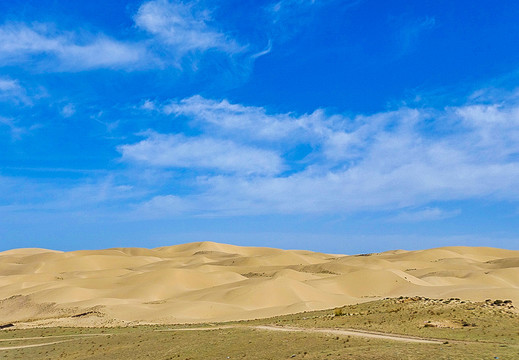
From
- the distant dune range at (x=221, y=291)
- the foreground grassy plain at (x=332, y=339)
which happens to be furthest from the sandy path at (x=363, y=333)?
the distant dune range at (x=221, y=291)

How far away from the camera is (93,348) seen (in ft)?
113

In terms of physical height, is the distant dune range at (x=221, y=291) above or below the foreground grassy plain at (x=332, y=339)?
above

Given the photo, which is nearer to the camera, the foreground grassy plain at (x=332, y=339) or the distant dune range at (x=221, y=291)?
the foreground grassy plain at (x=332, y=339)

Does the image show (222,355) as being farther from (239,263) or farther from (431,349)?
(239,263)

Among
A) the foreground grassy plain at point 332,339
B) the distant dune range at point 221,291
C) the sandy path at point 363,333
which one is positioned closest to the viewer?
the foreground grassy plain at point 332,339

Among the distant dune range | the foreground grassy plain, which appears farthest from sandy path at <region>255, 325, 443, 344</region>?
the distant dune range

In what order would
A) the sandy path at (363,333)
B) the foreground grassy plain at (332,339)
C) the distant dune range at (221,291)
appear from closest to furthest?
the foreground grassy plain at (332,339)
the sandy path at (363,333)
the distant dune range at (221,291)

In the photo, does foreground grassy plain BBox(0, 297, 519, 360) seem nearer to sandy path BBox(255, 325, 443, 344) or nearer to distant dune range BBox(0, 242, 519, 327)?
sandy path BBox(255, 325, 443, 344)

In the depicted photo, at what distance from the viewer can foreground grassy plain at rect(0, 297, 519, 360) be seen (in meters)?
23.1

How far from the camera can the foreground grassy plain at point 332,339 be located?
75.8 feet

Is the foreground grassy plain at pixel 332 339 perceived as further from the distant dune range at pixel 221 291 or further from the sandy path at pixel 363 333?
the distant dune range at pixel 221 291

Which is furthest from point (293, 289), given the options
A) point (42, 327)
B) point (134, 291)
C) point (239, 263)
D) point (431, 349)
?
point (239, 263)

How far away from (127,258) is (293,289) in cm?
8054

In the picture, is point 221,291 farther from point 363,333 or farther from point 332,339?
point 332,339
